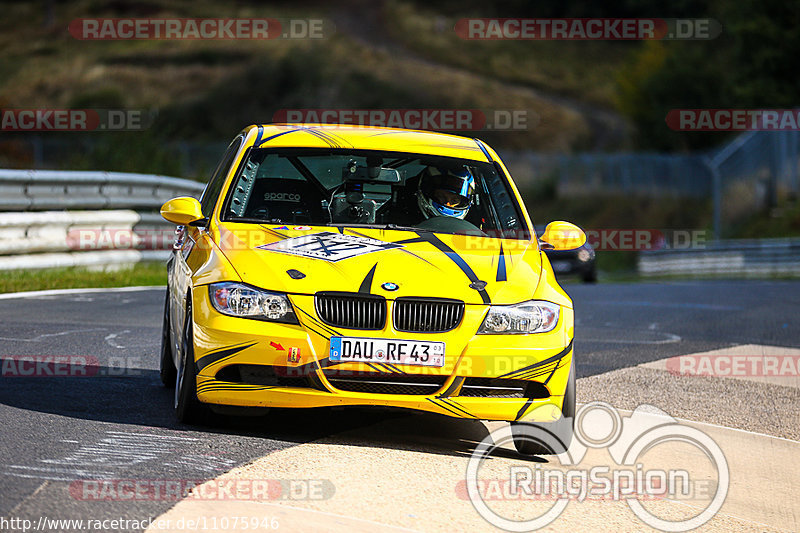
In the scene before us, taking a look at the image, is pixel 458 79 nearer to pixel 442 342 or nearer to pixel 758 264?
pixel 758 264

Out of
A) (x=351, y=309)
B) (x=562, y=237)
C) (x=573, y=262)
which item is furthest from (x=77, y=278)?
(x=573, y=262)

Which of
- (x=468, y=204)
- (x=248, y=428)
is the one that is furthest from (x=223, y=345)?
(x=468, y=204)

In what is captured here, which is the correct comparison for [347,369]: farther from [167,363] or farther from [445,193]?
[167,363]

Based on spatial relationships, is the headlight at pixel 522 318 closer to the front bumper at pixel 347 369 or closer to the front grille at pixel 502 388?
the front bumper at pixel 347 369

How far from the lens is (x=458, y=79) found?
3506 inches

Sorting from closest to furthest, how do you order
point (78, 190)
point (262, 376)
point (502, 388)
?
1. point (262, 376)
2. point (502, 388)
3. point (78, 190)

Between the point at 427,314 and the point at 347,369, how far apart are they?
489 mm

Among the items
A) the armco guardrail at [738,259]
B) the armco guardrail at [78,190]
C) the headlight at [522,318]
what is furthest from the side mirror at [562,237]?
the armco guardrail at [738,259]

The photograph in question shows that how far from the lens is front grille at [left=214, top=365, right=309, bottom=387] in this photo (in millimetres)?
6383

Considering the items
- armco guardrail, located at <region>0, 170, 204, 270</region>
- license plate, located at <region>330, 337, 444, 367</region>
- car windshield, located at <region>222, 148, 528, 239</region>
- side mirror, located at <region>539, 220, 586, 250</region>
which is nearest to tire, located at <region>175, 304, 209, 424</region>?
license plate, located at <region>330, 337, 444, 367</region>

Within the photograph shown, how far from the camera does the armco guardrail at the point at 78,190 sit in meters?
15.6

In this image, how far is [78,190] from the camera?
16.7 m

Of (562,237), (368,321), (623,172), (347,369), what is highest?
(623,172)

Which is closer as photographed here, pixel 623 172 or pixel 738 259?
pixel 738 259
